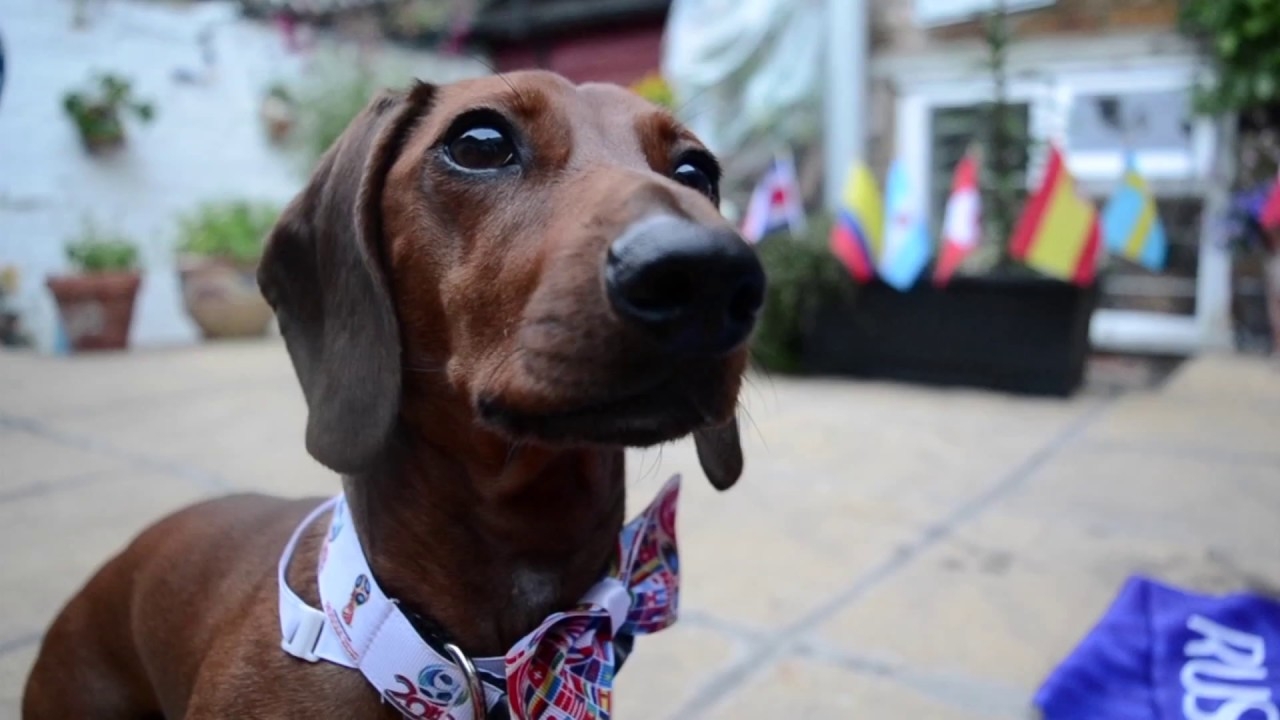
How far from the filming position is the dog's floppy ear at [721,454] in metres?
1.51

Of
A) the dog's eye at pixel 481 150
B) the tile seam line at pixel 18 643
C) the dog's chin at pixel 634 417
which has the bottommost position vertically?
the tile seam line at pixel 18 643

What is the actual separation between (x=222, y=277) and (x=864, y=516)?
18.6ft

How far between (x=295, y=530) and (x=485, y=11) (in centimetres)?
1085

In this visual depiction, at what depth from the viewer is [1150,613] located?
2199 mm

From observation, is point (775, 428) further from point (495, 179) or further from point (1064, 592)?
point (495, 179)

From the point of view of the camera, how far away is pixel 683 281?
0.98 meters

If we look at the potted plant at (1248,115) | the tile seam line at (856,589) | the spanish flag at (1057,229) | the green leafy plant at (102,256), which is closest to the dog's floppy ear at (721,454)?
the tile seam line at (856,589)

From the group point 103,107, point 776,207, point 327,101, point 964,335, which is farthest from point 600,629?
point 103,107

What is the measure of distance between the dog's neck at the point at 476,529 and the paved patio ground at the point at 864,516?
18 centimetres

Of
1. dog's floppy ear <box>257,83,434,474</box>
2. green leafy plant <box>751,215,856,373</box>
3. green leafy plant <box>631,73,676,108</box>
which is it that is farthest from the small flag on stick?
dog's floppy ear <box>257,83,434,474</box>

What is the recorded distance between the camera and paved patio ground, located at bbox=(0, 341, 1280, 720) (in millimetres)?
2098

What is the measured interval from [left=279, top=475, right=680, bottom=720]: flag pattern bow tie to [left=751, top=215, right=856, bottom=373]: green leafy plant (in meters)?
3.90

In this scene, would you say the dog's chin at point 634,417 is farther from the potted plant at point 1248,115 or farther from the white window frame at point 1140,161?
the potted plant at point 1248,115

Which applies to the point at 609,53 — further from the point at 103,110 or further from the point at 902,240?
the point at 902,240
